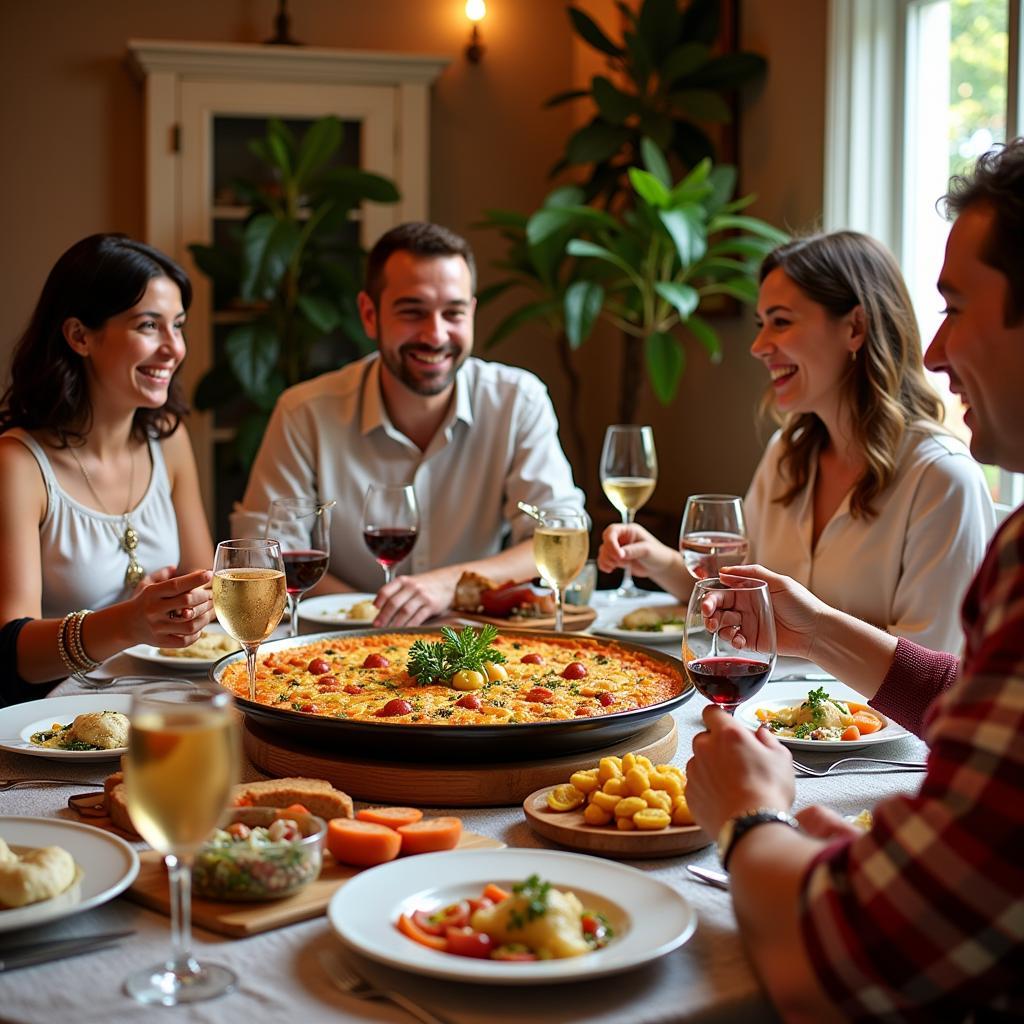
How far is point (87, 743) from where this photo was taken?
1613 mm

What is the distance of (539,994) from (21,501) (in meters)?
1.84

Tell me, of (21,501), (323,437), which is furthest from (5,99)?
(21,501)

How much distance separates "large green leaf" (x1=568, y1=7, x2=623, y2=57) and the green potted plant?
98 centimetres

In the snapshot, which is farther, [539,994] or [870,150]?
[870,150]

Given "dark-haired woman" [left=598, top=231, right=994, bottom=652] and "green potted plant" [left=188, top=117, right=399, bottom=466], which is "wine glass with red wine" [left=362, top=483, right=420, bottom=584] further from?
"green potted plant" [left=188, top=117, right=399, bottom=466]

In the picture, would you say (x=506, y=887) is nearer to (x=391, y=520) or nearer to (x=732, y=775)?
(x=732, y=775)

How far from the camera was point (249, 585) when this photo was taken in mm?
1625

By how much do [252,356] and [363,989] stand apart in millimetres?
4146

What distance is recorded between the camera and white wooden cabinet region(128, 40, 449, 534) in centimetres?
527

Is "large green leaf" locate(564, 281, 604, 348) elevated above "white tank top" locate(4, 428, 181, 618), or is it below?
above

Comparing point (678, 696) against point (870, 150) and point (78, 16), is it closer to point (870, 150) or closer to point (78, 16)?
point (870, 150)

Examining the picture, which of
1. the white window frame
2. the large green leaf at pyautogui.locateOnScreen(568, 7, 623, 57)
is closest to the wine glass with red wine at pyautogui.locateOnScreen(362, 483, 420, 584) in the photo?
the white window frame

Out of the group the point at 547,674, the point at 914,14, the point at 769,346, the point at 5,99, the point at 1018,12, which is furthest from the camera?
the point at 5,99

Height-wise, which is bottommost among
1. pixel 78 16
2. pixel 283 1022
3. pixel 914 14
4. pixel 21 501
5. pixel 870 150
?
pixel 283 1022
